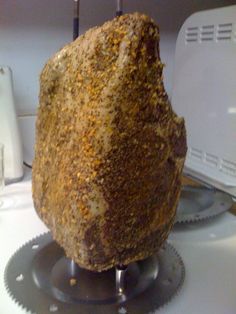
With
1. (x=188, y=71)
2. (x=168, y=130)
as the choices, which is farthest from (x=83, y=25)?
(x=168, y=130)

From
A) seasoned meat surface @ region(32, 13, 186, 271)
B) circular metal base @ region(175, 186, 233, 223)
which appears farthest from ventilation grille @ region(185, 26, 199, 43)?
seasoned meat surface @ region(32, 13, 186, 271)

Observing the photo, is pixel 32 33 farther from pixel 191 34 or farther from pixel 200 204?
pixel 200 204

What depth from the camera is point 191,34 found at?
2.99ft

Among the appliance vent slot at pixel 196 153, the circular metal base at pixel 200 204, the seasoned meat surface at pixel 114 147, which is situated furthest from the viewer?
the appliance vent slot at pixel 196 153

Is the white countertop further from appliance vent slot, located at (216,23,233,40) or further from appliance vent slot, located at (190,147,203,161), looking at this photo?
appliance vent slot, located at (216,23,233,40)

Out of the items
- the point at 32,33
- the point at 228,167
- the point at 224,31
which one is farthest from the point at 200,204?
the point at 32,33

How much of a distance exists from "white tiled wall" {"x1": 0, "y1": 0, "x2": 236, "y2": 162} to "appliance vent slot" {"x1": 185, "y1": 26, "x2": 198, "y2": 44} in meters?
0.22

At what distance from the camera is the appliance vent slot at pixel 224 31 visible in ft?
2.62

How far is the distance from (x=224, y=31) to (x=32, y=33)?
47 centimetres

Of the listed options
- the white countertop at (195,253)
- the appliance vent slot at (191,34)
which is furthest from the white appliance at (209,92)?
the white countertop at (195,253)

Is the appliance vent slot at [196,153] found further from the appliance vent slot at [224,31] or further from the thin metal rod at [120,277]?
the thin metal rod at [120,277]

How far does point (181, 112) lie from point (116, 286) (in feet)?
1.86

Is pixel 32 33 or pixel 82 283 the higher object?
pixel 32 33

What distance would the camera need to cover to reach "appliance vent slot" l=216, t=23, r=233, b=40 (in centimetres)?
80
